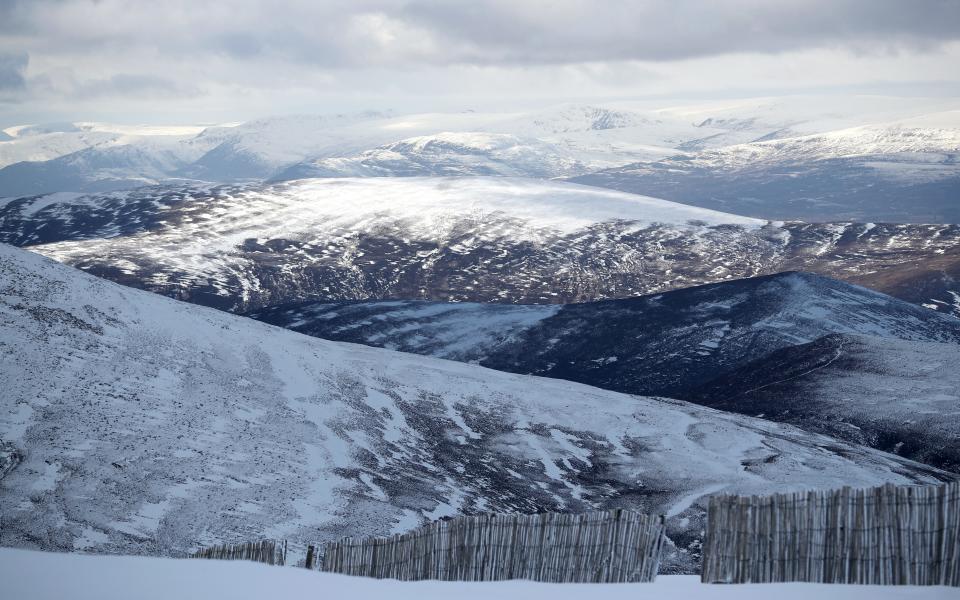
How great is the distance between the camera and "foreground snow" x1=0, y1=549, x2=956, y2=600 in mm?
14031

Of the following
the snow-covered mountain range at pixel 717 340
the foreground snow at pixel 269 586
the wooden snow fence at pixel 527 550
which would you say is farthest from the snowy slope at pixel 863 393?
the foreground snow at pixel 269 586

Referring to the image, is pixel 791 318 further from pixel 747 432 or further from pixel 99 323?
pixel 99 323

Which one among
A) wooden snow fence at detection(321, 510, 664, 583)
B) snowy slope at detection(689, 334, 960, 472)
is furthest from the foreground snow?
snowy slope at detection(689, 334, 960, 472)

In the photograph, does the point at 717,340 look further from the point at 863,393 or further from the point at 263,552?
the point at 263,552

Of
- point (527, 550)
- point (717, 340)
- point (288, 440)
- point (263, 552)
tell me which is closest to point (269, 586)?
point (527, 550)

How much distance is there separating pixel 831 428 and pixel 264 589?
67307 mm

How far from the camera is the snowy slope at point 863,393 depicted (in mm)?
70062

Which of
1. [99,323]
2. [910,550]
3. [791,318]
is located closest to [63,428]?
[99,323]

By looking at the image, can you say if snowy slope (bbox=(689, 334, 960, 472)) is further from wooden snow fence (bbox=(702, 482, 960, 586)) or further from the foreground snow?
the foreground snow

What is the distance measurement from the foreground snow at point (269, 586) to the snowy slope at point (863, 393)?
5676 cm

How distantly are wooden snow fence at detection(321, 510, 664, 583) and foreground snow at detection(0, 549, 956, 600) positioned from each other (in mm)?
587

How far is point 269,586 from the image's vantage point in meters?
15.3

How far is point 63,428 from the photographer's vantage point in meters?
42.5

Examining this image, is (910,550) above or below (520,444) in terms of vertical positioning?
above
